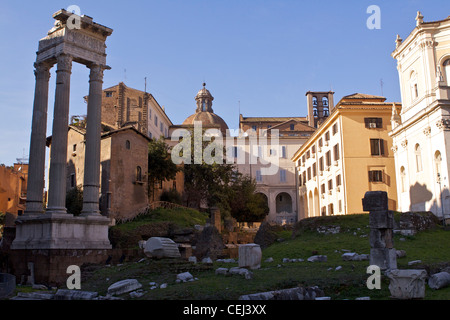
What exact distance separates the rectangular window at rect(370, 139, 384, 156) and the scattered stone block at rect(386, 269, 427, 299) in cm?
2888

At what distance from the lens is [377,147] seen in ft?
123

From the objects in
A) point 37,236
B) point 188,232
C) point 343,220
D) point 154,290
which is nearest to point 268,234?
point 343,220

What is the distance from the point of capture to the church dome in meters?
72.7

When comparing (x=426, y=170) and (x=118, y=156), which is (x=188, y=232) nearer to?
(x=118, y=156)

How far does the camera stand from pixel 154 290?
36.5ft

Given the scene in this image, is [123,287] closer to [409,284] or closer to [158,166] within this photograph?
[409,284]

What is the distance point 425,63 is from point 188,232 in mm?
20765

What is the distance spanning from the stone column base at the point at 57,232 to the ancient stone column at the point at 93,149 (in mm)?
952

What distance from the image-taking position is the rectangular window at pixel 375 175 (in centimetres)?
3662

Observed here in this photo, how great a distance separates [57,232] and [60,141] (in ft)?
14.2

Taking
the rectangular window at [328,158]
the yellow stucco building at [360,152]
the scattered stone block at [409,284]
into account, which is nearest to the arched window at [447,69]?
the yellow stucco building at [360,152]

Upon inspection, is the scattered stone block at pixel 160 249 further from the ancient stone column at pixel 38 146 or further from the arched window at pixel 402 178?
the arched window at pixel 402 178

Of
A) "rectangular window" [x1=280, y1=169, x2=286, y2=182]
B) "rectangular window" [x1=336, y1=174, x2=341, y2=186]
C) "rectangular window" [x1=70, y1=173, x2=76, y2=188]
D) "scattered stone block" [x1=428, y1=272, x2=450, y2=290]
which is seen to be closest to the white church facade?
"rectangular window" [x1=336, y1=174, x2=341, y2=186]

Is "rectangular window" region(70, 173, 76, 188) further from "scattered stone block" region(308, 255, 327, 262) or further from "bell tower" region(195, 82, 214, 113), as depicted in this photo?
"bell tower" region(195, 82, 214, 113)
